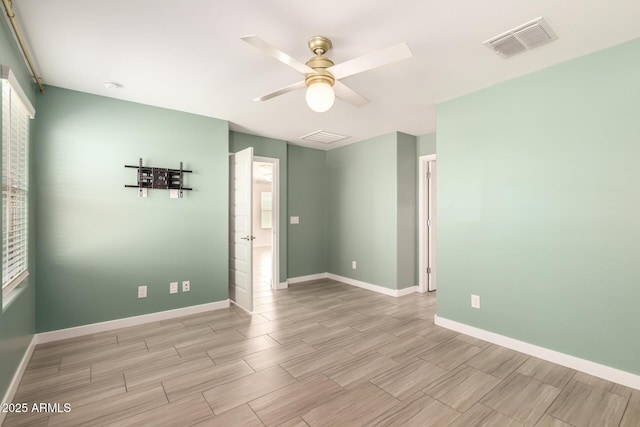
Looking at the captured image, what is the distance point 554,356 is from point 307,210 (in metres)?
4.06

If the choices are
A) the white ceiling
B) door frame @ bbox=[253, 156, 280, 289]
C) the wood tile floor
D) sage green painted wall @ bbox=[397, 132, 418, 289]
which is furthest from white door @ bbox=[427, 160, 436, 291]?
door frame @ bbox=[253, 156, 280, 289]

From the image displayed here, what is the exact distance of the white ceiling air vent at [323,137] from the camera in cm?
473

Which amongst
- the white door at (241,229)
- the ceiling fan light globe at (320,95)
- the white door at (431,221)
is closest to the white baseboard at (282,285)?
the white door at (241,229)

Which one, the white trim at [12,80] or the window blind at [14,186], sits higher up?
the white trim at [12,80]

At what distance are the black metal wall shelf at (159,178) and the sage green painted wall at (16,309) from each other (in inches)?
35.3

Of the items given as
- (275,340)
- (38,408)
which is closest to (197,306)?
(275,340)

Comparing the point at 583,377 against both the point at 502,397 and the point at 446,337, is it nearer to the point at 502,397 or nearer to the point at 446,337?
the point at 502,397

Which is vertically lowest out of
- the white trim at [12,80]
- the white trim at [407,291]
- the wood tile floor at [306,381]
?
the wood tile floor at [306,381]

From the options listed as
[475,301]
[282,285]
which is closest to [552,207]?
[475,301]

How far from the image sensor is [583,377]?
2.35m

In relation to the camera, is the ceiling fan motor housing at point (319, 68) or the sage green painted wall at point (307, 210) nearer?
the ceiling fan motor housing at point (319, 68)

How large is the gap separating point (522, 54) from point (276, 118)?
2.68 m

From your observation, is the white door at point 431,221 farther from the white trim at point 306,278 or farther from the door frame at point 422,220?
the white trim at point 306,278

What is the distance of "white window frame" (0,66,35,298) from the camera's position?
2.04m
